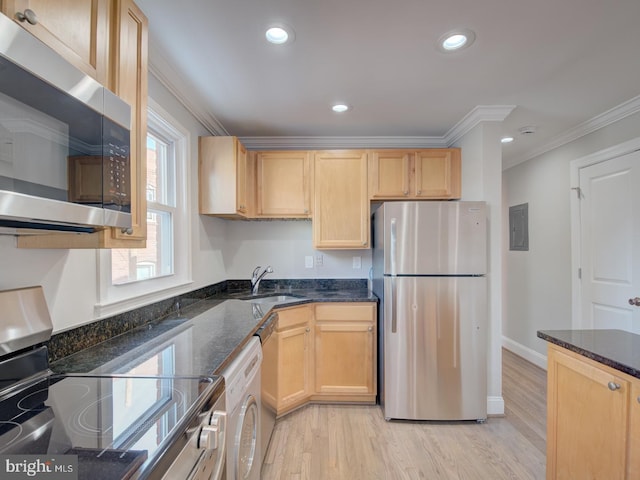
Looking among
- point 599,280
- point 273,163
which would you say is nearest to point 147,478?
point 273,163

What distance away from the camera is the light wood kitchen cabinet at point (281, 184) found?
281 centimetres

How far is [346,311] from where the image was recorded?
2562 millimetres

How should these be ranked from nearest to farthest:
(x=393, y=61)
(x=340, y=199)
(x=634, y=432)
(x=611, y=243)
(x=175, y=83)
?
(x=634, y=432)
(x=393, y=61)
(x=175, y=83)
(x=611, y=243)
(x=340, y=199)

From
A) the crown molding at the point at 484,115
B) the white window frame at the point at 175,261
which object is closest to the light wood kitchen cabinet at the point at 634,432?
the crown molding at the point at 484,115

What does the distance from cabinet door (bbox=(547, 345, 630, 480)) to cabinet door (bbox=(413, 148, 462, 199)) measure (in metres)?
1.62

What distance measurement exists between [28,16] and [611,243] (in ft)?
12.0

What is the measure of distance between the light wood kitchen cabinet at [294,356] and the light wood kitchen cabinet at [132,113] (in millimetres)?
1364

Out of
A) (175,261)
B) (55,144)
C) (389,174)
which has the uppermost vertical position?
(389,174)

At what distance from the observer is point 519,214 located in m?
3.74

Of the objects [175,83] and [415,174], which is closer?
[175,83]

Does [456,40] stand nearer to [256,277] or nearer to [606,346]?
[606,346]

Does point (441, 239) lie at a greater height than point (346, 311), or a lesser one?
greater

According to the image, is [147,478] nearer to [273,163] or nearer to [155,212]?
[155,212]

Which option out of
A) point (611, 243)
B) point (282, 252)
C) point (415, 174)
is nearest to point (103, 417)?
→ point (282, 252)
